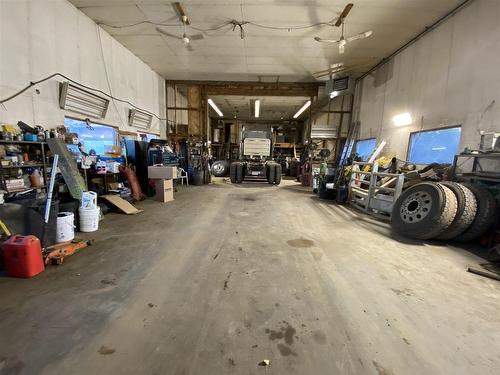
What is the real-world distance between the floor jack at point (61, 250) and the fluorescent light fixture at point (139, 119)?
4.47 m

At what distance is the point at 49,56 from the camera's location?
3701 mm

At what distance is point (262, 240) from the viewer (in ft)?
9.87

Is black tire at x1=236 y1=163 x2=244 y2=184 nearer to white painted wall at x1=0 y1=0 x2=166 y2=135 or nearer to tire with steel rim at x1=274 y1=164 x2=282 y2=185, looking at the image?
tire with steel rim at x1=274 y1=164 x2=282 y2=185

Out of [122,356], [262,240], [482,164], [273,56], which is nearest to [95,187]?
[262,240]

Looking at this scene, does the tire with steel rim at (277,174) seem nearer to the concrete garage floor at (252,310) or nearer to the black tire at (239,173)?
the black tire at (239,173)

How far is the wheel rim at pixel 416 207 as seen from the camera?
3.02 metres

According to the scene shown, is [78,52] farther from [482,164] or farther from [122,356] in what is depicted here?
[482,164]

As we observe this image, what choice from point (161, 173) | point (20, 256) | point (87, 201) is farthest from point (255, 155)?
point (20, 256)

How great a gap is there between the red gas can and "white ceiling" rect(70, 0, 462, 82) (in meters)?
4.43

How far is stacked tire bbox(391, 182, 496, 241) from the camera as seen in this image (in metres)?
2.78

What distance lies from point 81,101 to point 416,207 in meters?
6.15

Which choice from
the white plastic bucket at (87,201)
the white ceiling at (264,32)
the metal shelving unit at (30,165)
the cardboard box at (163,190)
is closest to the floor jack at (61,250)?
the white plastic bucket at (87,201)

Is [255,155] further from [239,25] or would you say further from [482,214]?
[482,214]

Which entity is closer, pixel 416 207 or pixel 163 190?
pixel 416 207
